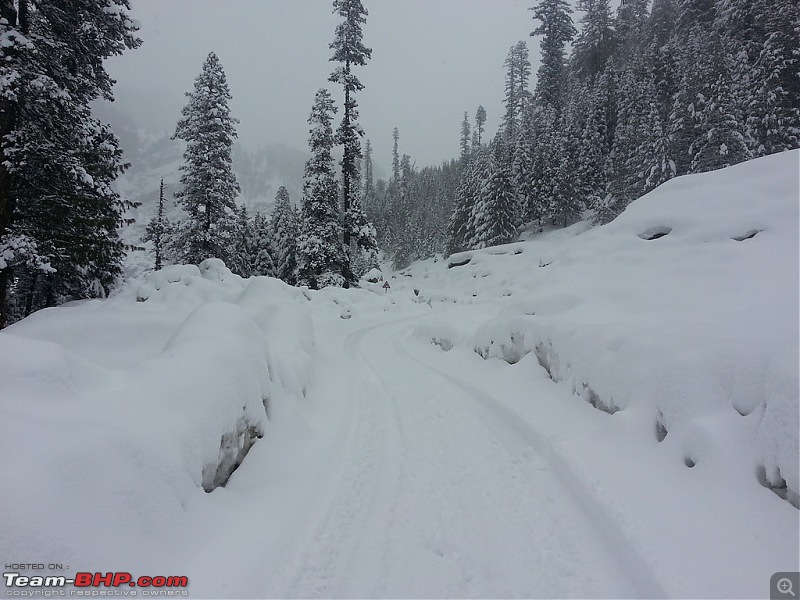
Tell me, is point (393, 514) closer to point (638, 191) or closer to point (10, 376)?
point (10, 376)

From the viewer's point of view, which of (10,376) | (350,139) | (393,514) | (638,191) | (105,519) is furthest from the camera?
(638,191)

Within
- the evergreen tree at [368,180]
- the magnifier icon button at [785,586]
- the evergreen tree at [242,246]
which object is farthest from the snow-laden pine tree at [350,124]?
the evergreen tree at [368,180]

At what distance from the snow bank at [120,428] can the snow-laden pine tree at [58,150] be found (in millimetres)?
4572

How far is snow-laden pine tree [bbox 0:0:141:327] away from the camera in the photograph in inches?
353

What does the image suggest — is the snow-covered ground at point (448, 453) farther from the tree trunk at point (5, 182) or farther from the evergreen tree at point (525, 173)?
the evergreen tree at point (525, 173)

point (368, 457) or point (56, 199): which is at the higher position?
point (56, 199)

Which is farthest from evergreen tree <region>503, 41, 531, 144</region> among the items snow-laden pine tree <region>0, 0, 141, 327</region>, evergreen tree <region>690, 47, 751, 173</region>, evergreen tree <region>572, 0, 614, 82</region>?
snow-laden pine tree <region>0, 0, 141, 327</region>

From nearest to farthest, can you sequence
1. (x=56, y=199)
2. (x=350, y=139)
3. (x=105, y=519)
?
(x=105, y=519) < (x=56, y=199) < (x=350, y=139)

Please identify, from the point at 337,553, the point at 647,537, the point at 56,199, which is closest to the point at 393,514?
the point at 337,553

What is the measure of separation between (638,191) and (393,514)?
38.4 metres

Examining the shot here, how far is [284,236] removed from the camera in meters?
41.0

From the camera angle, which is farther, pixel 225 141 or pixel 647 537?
pixel 225 141

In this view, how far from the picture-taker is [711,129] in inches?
1056

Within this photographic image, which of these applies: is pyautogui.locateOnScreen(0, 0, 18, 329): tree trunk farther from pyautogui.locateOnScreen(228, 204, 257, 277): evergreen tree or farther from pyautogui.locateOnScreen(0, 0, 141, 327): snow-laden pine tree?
pyautogui.locateOnScreen(228, 204, 257, 277): evergreen tree
